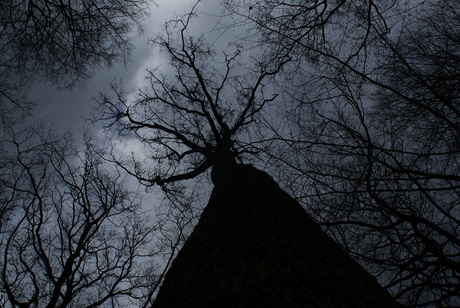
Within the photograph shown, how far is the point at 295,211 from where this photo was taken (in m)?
1.98

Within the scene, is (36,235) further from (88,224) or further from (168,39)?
(168,39)

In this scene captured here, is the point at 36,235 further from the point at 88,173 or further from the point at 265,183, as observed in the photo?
the point at 265,183

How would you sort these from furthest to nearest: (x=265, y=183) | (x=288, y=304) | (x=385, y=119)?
1. (x=385, y=119)
2. (x=265, y=183)
3. (x=288, y=304)

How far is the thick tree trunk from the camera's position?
988mm

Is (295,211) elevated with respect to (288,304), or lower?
elevated

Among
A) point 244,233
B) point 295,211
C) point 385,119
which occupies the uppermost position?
point 385,119

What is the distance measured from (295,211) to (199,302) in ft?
3.68

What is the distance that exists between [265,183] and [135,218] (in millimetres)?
6556

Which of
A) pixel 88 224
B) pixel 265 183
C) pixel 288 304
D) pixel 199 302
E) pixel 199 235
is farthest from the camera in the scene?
pixel 88 224

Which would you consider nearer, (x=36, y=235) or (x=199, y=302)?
(x=199, y=302)

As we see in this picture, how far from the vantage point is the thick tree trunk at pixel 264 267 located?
0.99 m

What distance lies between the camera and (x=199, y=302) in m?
1.12

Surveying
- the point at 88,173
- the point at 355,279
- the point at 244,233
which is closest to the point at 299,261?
the point at 355,279

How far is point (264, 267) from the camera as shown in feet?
3.87
